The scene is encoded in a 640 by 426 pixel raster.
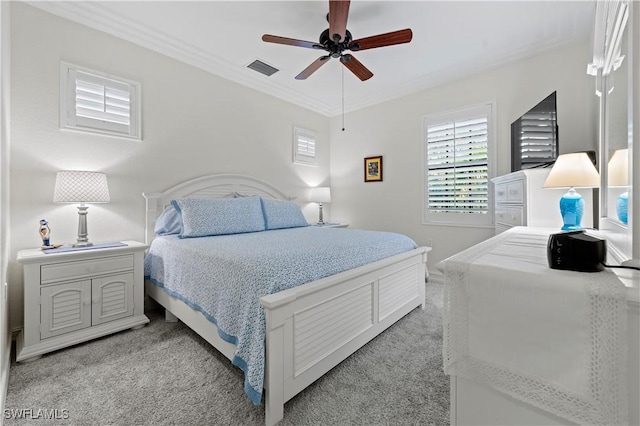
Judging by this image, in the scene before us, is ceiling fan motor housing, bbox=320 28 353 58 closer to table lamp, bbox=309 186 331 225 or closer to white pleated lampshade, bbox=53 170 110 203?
white pleated lampshade, bbox=53 170 110 203

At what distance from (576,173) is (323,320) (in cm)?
190

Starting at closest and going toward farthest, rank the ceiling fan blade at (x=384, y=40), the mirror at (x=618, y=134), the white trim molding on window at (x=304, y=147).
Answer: the mirror at (x=618, y=134) → the ceiling fan blade at (x=384, y=40) → the white trim molding on window at (x=304, y=147)

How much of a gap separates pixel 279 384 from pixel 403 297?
1444 mm

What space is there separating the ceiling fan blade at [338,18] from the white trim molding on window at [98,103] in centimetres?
206

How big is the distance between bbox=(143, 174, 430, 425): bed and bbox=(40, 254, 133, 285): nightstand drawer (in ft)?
0.96

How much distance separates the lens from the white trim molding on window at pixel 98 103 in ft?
7.79

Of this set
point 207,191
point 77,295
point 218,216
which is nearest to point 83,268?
point 77,295

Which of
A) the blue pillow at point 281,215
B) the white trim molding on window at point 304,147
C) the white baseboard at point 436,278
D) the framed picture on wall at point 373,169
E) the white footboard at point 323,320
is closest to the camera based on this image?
the white footboard at point 323,320

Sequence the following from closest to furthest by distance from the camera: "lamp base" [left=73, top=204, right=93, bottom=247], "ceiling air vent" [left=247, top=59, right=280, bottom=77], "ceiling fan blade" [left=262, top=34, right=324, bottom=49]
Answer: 1. "ceiling fan blade" [left=262, top=34, right=324, bottom=49]
2. "lamp base" [left=73, top=204, right=93, bottom=247]
3. "ceiling air vent" [left=247, top=59, right=280, bottom=77]

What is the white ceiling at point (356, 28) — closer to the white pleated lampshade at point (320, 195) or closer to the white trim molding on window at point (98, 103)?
the white trim molding on window at point (98, 103)

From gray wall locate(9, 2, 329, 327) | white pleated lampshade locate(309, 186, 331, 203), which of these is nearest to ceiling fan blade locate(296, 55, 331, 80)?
gray wall locate(9, 2, 329, 327)

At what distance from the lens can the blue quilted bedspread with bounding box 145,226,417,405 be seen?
138 cm

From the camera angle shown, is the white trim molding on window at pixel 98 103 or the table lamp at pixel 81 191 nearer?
the table lamp at pixel 81 191

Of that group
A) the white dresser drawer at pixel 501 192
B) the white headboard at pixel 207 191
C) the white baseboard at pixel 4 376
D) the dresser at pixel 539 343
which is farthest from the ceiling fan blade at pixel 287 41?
the white baseboard at pixel 4 376
